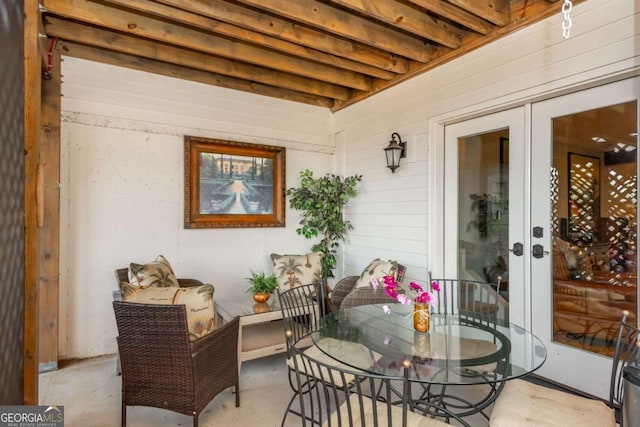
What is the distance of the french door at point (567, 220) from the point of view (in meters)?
2.45

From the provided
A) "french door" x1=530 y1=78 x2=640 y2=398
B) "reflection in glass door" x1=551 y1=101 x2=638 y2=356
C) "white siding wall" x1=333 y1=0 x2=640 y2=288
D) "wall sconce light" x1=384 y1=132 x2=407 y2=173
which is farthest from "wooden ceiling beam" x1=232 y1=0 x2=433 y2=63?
"reflection in glass door" x1=551 y1=101 x2=638 y2=356

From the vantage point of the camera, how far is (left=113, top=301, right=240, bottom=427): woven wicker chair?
2.07m

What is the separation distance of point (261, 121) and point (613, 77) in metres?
3.34

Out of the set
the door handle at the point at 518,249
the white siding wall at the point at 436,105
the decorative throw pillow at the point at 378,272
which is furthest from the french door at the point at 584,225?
the decorative throw pillow at the point at 378,272

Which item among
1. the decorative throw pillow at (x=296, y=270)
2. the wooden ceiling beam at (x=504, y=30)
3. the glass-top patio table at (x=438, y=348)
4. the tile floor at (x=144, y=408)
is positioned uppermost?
the wooden ceiling beam at (x=504, y=30)

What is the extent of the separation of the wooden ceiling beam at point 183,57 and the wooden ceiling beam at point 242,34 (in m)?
0.52

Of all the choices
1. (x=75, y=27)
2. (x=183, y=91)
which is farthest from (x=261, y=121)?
(x=75, y=27)

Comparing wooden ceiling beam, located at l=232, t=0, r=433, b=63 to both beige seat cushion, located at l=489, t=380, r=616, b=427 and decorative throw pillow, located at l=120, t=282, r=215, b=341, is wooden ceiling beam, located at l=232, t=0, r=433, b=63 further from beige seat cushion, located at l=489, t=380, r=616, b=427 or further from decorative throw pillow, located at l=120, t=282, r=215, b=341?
beige seat cushion, located at l=489, t=380, r=616, b=427

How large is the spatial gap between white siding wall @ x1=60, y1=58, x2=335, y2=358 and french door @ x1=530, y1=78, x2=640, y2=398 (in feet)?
9.61

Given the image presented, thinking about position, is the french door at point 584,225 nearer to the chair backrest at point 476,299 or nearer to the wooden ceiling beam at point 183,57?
the chair backrest at point 476,299

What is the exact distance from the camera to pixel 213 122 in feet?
13.5

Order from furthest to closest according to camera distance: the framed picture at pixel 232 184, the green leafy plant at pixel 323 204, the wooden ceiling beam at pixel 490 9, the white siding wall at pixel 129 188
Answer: the green leafy plant at pixel 323 204 < the framed picture at pixel 232 184 < the white siding wall at pixel 129 188 < the wooden ceiling beam at pixel 490 9

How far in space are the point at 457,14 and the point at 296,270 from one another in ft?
8.97

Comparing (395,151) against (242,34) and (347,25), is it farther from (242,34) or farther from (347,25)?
(242,34)
